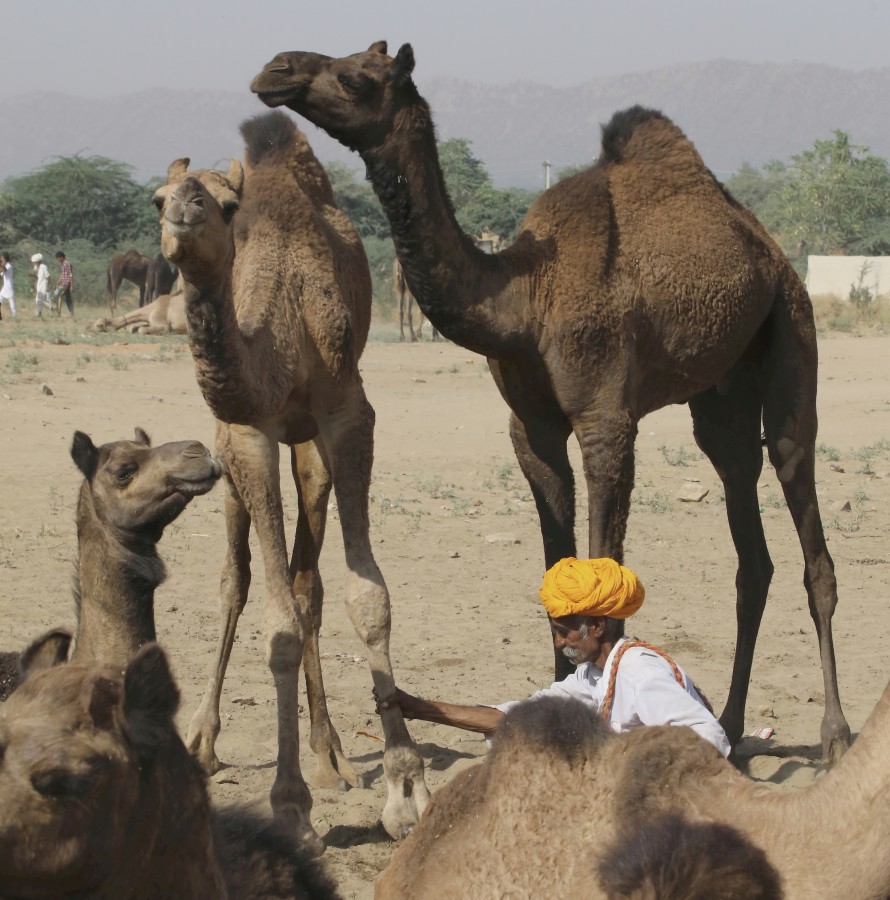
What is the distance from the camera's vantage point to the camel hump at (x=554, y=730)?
278cm

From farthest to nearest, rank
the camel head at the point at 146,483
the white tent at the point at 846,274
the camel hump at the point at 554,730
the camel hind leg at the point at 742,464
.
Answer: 1. the white tent at the point at 846,274
2. the camel hind leg at the point at 742,464
3. the camel head at the point at 146,483
4. the camel hump at the point at 554,730

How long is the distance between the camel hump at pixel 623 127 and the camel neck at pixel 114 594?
2.82 metres

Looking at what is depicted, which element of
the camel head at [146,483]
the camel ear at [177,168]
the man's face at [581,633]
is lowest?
the man's face at [581,633]

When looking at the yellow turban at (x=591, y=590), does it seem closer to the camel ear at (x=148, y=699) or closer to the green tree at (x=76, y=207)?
the camel ear at (x=148, y=699)

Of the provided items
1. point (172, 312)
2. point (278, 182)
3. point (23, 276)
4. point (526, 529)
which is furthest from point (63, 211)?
point (278, 182)

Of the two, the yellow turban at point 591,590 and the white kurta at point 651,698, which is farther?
the yellow turban at point 591,590

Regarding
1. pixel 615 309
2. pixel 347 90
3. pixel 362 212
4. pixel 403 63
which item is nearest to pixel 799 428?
pixel 615 309

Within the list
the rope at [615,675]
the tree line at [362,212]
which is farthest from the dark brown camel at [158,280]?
the rope at [615,675]

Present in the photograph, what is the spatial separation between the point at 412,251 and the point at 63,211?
141ft

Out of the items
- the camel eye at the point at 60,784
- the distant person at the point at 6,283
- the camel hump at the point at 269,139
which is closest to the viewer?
the camel eye at the point at 60,784

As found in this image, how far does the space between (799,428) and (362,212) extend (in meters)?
42.2

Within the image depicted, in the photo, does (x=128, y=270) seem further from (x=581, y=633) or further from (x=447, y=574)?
(x=581, y=633)

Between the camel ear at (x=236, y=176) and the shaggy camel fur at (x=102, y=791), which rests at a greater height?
the camel ear at (x=236, y=176)

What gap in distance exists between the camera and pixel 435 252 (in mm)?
5453
